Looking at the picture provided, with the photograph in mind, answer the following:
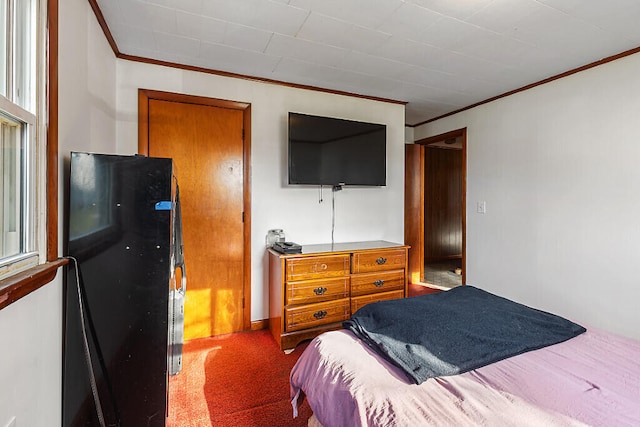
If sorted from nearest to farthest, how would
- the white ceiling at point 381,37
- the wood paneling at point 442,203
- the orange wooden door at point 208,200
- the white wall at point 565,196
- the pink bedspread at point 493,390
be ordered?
the pink bedspread at point 493,390
the white ceiling at point 381,37
the white wall at point 565,196
the orange wooden door at point 208,200
the wood paneling at point 442,203

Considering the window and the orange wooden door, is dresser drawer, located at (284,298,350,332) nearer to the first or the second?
the orange wooden door

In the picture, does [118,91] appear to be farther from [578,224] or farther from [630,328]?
[630,328]

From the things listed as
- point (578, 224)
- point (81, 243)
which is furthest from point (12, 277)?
point (578, 224)

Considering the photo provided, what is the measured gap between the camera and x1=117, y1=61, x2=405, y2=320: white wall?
8.57 ft

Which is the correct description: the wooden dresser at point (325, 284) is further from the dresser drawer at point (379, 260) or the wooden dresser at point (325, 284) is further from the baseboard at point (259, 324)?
the baseboard at point (259, 324)

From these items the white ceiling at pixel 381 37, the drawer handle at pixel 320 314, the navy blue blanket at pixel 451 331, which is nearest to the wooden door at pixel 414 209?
the white ceiling at pixel 381 37

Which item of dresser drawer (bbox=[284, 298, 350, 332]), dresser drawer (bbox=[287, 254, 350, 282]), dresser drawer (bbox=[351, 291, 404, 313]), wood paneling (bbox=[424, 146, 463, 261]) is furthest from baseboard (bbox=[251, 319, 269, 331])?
wood paneling (bbox=[424, 146, 463, 261])

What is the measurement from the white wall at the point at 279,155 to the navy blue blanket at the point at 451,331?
1538mm

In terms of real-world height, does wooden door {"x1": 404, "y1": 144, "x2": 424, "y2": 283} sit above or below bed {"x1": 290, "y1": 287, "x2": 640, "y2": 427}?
above

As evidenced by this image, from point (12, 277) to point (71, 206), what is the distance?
22.1 inches

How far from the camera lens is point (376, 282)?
294 centimetres

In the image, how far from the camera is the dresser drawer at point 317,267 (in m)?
2.61

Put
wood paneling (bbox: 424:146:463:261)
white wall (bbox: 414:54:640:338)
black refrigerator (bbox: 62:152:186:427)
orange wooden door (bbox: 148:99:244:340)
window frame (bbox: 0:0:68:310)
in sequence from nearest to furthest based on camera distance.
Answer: window frame (bbox: 0:0:68:310), black refrigerator (bbox: 62:152:186:427), white wall (bbox: 414:54:640:338), orange wooden door (bbox: 148:99:244:340), wood paneling (bbox: 424:146:463:261)

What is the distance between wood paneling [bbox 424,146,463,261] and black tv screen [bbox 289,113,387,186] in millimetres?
3159
